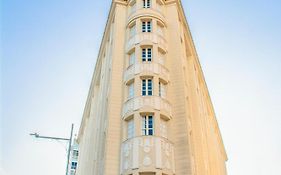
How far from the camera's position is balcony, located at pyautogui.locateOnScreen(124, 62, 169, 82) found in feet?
95.1

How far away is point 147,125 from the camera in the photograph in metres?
26.1

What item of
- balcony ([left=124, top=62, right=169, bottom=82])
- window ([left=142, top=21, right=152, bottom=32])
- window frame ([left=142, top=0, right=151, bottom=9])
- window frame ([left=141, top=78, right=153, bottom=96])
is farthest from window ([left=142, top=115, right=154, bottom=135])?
window frame ([left=142, top=0, right=151, bottom=9])

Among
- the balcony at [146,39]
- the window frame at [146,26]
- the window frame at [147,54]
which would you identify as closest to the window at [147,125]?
the window frame at [147,54]

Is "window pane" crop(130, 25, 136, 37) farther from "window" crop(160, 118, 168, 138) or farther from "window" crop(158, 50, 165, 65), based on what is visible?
"window" crop(160, 118, 168, 138)

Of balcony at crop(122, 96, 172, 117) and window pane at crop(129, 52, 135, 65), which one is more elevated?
window pane at crop(129, 52, 135, 65)

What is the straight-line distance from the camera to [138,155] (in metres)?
24.2

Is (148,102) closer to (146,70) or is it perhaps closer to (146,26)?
(146,70)

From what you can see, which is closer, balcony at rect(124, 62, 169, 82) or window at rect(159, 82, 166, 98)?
window at rect(159, 82, 166, 98)

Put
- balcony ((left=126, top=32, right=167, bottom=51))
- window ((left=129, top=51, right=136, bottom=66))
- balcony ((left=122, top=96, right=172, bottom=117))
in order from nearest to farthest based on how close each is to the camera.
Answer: balcony ((left=122, top=96, right=172, bottom=117)) < window ((left=129, top=51, right=136, bottom=66)) < balcony ((left=126, top=32, right=167, bottom=51))

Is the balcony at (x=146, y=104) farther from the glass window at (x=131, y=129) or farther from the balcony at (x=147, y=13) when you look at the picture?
the balcony at (x=147, y=13)

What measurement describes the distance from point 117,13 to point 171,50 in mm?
8405

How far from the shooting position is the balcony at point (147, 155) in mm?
23734

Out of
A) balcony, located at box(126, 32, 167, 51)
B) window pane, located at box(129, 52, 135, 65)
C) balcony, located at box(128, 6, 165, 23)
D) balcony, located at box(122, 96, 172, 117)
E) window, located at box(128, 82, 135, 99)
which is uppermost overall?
balcony, located at box(128, 6, 165, 23)

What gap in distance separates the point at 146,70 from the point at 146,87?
1.73 m
